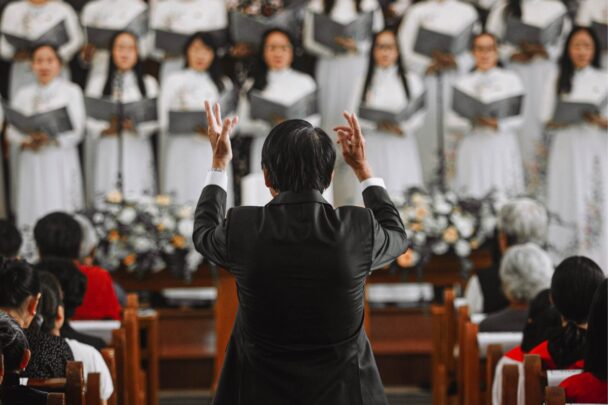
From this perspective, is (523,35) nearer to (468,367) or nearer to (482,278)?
(482,278)

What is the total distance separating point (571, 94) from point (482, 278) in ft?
13.1

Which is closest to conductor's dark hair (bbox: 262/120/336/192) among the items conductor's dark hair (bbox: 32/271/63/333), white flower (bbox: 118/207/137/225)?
conductor's dark hair (bbox: 32/271/63/333)

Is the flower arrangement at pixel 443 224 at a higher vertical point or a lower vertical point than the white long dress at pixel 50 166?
lower

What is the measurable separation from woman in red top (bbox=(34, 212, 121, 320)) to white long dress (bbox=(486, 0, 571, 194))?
5.26m

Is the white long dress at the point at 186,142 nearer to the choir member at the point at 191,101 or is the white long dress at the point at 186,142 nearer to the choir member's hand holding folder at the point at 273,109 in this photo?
the choir member at the point at 191,101

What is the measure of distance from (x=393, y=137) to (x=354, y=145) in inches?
252

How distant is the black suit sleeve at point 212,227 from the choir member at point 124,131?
616 cm

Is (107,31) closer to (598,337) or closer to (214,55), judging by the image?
(214,55)

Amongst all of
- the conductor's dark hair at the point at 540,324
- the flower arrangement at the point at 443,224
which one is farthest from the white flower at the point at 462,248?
the conductor's dark hair at the point at 540,324

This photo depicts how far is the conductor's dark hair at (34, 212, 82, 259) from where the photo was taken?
5.03 metres

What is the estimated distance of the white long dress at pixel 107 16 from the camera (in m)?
9.73

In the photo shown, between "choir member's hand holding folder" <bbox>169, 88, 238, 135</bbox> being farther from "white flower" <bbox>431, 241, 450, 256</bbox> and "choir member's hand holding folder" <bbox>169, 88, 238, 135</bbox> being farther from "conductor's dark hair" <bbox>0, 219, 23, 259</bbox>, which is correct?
"conductor's dark hair" <bbox>0, 219, 23, 259</bbox>

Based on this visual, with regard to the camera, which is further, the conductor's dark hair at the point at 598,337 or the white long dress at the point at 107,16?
the white long dress at the point at 107,16

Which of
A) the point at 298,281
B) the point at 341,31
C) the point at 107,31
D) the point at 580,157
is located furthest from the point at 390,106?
the point at 298,281
